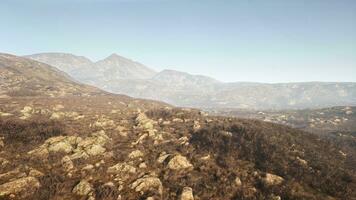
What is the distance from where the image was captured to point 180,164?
102ft

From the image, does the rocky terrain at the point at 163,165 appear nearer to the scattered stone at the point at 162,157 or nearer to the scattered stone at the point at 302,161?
the scattered stone at the point at 162,157

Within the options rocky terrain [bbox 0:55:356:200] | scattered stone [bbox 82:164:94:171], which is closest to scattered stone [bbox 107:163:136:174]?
rocky terrain [bbox 0:55:356:200]

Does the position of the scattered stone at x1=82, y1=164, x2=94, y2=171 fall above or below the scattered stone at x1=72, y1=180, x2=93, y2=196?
above

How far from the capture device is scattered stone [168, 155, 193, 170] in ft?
101

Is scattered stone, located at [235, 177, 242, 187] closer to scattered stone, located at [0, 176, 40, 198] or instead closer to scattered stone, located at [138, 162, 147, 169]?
scattered stone, located at [138, 162, 147, 169]

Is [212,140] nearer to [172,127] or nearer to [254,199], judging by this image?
[172,127]

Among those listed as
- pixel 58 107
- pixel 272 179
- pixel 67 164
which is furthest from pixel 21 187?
pixel 58 107

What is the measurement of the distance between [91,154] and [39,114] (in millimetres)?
32882

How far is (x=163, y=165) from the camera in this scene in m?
31.0

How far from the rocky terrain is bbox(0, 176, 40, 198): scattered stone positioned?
0.25ft

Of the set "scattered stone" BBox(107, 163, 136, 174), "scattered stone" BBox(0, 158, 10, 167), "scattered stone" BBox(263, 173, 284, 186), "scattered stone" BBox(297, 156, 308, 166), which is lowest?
"scattered stone" BBox(107, 163, 136, 174)

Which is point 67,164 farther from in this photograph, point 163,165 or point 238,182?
point 238,182

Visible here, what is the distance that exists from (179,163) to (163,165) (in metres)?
2.12

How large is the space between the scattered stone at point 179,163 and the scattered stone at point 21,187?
15.0 metres
